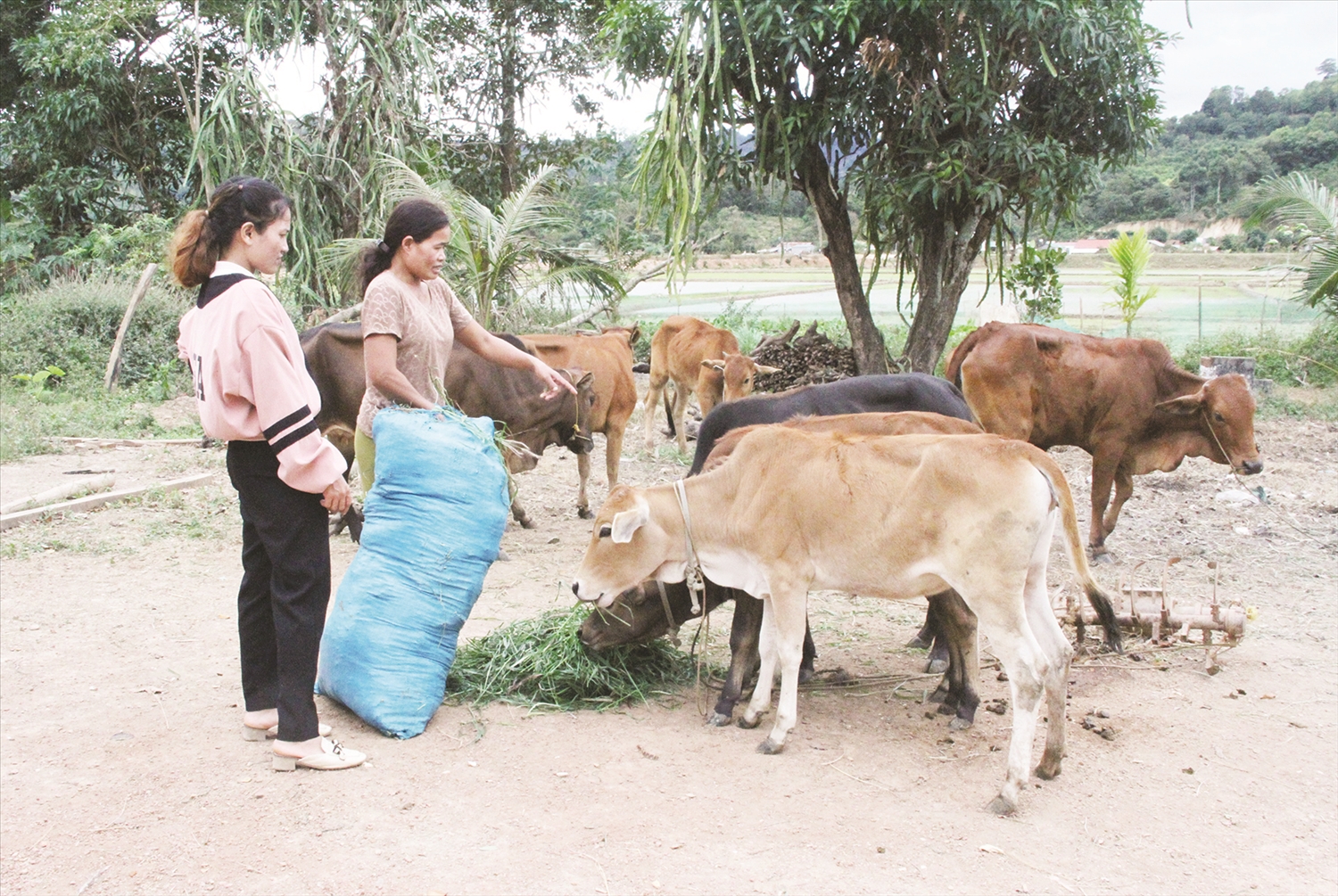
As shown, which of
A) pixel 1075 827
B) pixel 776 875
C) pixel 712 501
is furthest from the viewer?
pixel 712 501

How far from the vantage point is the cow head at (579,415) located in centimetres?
813

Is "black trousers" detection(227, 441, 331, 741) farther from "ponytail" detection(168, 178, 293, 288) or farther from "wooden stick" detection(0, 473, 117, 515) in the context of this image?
"wooden stick" detection(0, 473, 117, 515)

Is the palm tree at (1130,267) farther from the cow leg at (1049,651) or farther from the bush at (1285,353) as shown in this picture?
the cow leg at (1049,651)

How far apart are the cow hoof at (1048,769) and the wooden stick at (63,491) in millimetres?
7424

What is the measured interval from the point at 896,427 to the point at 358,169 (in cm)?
1290

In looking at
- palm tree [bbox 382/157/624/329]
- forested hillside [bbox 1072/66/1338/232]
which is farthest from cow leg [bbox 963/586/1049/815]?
forested hillside [bbox 1072/66/1338/232]

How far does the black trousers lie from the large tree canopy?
7.03 m

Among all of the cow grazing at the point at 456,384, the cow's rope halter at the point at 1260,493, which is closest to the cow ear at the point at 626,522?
the cow grazing at the point at 456,384

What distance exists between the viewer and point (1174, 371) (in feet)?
26.5

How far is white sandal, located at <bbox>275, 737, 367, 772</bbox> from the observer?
407 centimetres

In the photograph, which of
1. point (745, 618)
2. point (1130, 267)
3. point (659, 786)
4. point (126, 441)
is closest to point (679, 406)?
point (126, 441)

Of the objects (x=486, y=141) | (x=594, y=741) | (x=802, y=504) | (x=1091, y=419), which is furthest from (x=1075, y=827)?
(x=486, y=141)

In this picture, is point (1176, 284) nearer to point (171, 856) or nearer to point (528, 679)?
point (528, 679)

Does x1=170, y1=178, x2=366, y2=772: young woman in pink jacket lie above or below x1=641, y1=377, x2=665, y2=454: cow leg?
above
